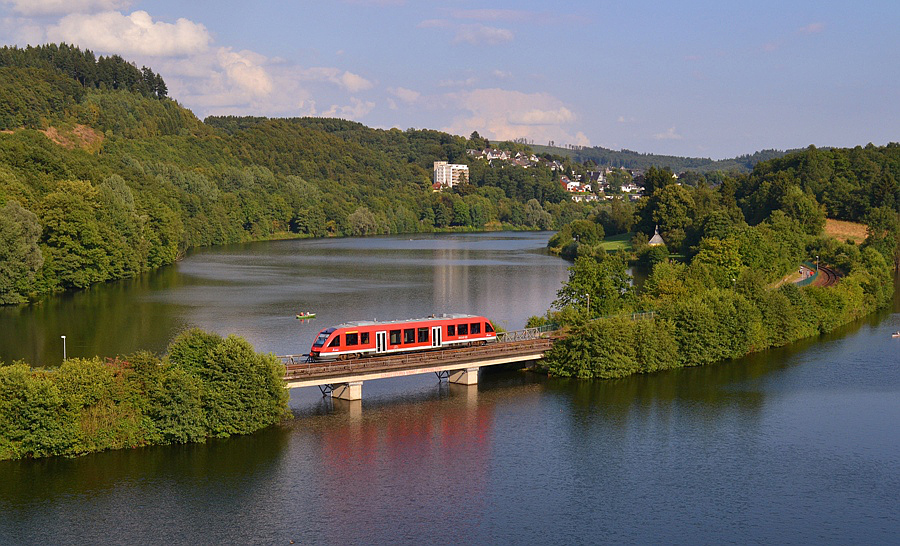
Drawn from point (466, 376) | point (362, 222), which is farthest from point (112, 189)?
point (362, 222)

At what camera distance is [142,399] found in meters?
36.8

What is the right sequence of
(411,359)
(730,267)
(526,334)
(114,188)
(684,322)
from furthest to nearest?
1. (114,188)
2. (730,267)
3. (684,322)
4. (526,334)
5. (411,359)

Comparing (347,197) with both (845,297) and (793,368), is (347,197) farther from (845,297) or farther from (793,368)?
(793,368)

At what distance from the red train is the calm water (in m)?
2.26

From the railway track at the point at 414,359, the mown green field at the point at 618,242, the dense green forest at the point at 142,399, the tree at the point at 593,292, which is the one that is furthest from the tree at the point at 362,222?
the dense green forest at the point at 142,399

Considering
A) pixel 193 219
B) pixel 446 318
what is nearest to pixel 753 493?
pixel 446 318

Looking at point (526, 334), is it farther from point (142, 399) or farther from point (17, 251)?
point (17, 251)

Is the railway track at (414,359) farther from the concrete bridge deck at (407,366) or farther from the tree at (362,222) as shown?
the tree at (362,222)

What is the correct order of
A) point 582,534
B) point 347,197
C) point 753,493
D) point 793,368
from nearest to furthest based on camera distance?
point 582,534
point 753,493
point 793,368
point 347,197

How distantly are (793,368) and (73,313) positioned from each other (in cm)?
4978

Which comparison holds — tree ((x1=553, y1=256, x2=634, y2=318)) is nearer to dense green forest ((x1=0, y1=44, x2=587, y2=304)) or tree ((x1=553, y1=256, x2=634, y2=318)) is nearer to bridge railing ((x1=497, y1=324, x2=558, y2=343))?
bridge railing ((x1=497, y1=324, x2=558, y2=343))

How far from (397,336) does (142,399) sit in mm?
13931

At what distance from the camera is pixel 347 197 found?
7746 inches

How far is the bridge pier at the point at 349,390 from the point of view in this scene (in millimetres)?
44062
